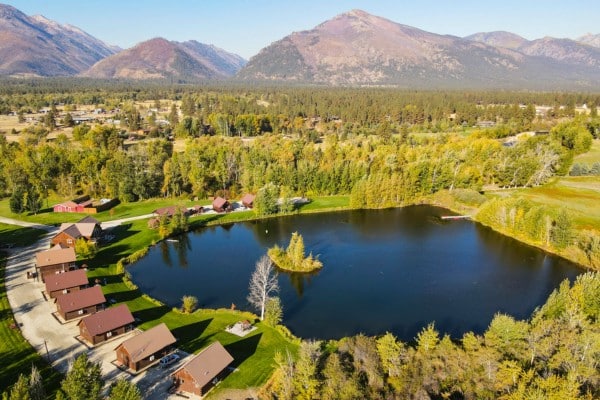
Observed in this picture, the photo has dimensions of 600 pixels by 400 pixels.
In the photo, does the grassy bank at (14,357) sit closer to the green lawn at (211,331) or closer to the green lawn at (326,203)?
the green lawn at (211,331)

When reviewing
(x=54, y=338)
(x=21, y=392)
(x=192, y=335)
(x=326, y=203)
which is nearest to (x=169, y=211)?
(x=326, y=203)

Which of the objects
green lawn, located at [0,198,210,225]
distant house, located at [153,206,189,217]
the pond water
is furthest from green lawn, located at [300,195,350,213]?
distant house, located at [153,206,189,217]

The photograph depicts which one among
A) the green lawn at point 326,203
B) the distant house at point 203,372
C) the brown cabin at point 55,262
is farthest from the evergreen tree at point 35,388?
the green lawn at point 326,203

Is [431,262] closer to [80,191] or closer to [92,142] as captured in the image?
[80,191]

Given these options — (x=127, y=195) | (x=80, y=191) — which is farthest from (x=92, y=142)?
(x=127, y=195)

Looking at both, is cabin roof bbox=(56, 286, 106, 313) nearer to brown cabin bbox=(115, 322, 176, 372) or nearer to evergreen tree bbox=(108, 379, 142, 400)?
brown cabin bbox=(115, 322, 176, 372)

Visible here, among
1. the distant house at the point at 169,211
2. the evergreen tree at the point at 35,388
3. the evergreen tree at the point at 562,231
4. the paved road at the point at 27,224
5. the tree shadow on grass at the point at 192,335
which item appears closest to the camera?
the evergreen tree at the point at 35,388
